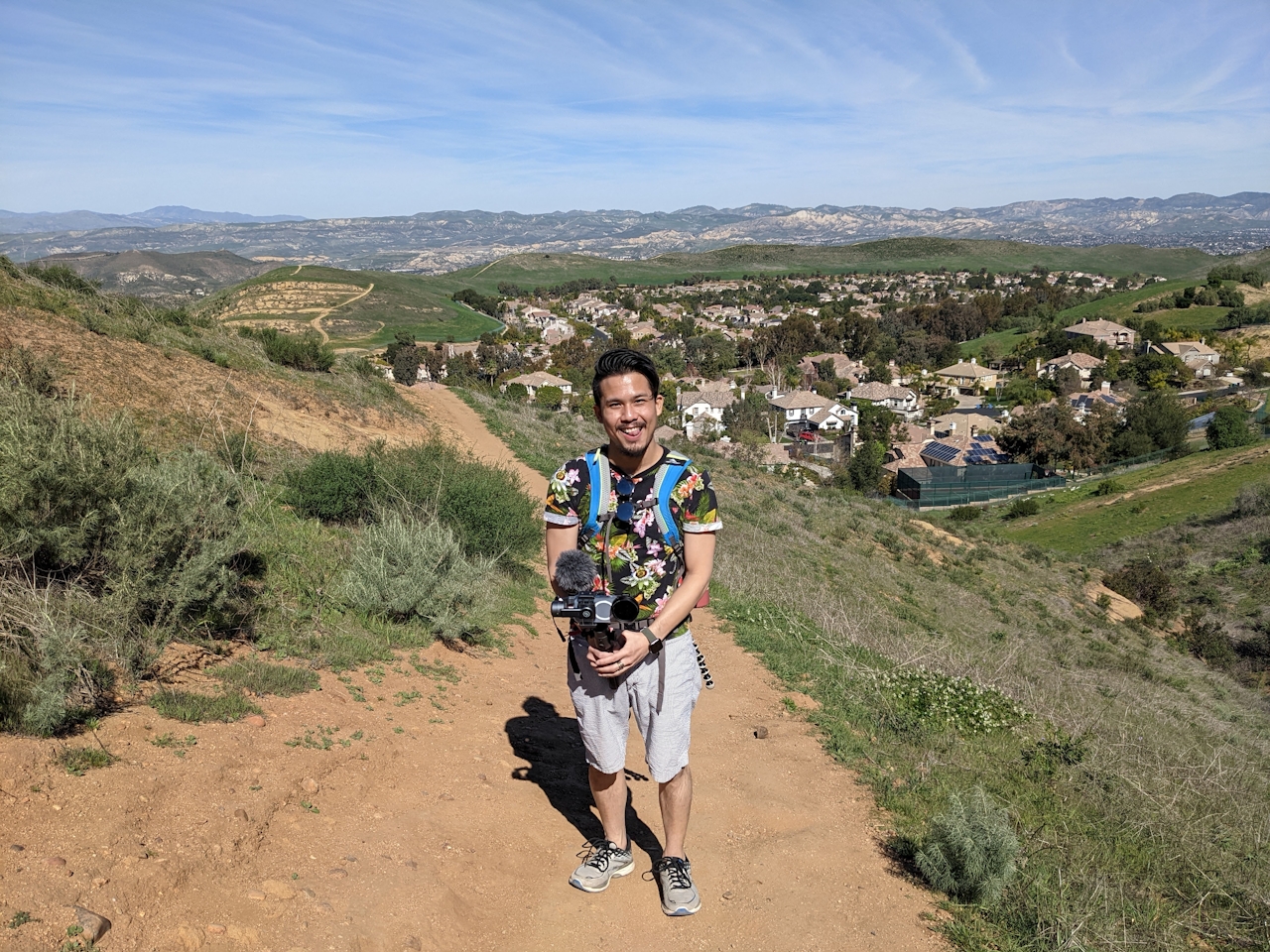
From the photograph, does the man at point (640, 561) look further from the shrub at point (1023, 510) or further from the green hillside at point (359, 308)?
the green hillside at point (359, 308)

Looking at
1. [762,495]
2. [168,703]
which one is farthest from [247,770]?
[762,495]

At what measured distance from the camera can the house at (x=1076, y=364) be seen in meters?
65.4

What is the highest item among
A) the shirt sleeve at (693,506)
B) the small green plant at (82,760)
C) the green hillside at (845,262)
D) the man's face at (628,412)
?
the green hillside at (845,262)

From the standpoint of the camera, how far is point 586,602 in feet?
8.29

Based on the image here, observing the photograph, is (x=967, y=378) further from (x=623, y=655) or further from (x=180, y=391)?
(x=623, y=655)

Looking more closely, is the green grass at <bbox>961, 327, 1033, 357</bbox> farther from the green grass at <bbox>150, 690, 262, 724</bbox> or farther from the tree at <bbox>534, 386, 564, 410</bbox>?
the green grass at <bbox>150, 690, 262, 724</bbox>

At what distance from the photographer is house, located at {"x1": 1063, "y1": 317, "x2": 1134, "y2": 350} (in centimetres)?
7488

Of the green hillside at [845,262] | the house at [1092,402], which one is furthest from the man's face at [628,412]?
the green hillside at [845,262]

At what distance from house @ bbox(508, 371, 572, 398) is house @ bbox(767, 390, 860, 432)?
16.8 m

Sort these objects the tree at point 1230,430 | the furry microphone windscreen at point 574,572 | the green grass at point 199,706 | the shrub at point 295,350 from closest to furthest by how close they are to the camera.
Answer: the furry microphone windscreen at point 574,572
the green grass at point 199,706
the shrub at point 295,350
the tree at point 1230,430

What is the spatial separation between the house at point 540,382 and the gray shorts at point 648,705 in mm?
52444

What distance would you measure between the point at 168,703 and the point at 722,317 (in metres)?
106

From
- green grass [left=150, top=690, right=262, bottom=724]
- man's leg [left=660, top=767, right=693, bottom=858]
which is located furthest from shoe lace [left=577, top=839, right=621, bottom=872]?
green grass [left=150, top=690, right=262, bottom=724]

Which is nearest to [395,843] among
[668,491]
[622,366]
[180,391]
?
[668,491]
